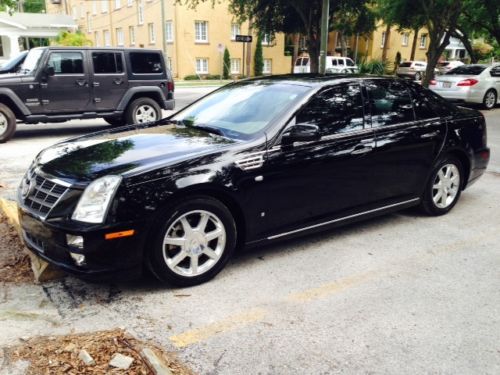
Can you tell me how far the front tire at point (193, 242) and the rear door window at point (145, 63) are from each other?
811 centimetres

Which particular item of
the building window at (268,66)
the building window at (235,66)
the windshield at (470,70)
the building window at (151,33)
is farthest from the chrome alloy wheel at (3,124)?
the building window at (268,66)

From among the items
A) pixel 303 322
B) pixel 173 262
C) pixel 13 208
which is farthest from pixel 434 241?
pixel 13 208

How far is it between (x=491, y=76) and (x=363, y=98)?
555 inches

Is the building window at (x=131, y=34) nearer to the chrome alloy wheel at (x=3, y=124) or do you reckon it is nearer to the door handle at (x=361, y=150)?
the chrome alloy wheel at (x=3, y=124)

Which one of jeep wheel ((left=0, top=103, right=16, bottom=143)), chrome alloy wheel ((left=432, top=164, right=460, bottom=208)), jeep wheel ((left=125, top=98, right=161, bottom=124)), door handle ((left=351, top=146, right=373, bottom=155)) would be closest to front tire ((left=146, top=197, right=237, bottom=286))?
door handle ((left=351, top=146, right=373, bottom=155))

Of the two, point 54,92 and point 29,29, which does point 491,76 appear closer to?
point 54,92

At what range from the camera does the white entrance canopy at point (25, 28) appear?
38322 mm

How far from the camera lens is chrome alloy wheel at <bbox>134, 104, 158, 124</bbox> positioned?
1112 cm

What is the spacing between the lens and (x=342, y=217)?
14.8ft

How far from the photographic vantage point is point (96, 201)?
3.24 meters

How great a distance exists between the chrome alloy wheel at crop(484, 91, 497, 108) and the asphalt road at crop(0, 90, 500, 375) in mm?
13289

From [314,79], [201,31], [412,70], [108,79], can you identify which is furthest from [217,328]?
[412,70]

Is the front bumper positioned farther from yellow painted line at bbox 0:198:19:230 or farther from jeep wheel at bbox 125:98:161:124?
jeep wheel at bbox 125:98:161:124

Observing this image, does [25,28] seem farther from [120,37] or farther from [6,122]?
[6,122]
